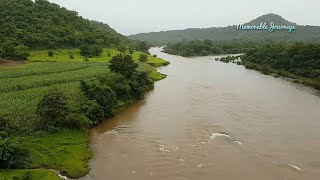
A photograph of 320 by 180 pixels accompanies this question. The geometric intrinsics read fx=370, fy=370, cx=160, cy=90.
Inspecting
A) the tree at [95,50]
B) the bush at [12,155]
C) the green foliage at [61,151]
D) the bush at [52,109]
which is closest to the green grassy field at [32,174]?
the green foliage at [61,151]

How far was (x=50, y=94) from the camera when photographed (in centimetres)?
2642

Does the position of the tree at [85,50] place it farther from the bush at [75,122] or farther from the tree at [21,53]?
the bush at [75,122]

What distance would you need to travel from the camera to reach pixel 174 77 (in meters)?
61.0

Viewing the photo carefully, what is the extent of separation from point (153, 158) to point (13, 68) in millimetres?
30174

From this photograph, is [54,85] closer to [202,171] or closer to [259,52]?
[202,171]

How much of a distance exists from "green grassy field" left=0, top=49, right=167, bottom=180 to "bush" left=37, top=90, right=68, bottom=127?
1044mm

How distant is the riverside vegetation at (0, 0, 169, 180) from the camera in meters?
21.8

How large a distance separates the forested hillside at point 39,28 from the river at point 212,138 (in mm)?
28127

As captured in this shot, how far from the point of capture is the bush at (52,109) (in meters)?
26.0

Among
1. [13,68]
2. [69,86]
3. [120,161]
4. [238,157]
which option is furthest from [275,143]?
[13,68]

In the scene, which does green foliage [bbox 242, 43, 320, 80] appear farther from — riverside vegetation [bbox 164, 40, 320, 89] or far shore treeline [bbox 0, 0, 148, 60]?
far shore treeline [bbox 0, 0, 148, 60]

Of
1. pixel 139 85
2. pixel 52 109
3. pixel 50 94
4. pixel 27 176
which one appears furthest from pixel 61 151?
pixel 139 85

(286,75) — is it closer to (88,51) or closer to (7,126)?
(88,51)

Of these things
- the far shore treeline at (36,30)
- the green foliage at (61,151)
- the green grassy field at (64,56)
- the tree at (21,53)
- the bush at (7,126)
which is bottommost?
the green foliage at (61,151)
